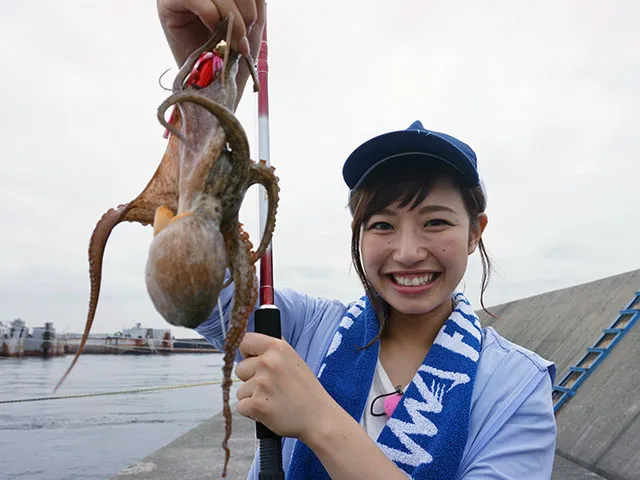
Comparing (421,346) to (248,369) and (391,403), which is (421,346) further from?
(248,369)

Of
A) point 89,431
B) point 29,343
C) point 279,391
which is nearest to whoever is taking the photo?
point 279,391

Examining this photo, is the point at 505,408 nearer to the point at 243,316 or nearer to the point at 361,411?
the point at 361,411

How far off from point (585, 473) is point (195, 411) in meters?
13.9

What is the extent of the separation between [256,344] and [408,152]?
112cm

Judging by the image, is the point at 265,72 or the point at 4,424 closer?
the point at 265,72

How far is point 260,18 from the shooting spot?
1.44 m

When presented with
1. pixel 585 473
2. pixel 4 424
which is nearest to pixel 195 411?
pixel 4 424

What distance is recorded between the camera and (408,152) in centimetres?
219

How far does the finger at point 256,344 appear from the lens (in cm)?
162

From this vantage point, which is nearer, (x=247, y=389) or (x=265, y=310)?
(x=247, y=389)

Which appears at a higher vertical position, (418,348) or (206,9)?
(206,9)

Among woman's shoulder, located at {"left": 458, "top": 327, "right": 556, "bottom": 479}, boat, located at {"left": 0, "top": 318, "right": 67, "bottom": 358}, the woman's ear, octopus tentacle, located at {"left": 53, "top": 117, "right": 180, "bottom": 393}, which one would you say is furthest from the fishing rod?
boat, located at {"left": 0, "top": 318, "right": 67, "bottom": 358}

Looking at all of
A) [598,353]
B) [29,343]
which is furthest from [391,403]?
[29,343]

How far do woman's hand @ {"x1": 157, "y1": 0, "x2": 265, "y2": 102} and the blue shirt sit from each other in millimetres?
864
